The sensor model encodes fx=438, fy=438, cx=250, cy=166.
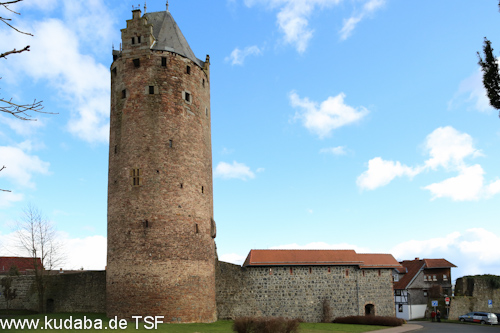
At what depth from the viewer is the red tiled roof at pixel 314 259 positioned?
2792 cm

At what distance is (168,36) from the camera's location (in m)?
24.0

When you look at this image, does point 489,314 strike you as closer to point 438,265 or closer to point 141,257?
point 438,265

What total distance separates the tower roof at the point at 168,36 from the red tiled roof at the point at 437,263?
34.7 meters

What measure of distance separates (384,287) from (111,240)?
18748mm

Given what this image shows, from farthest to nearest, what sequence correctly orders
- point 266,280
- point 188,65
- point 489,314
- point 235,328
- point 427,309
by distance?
1. point 427,309
2. point 489,314
3. point 266,280
4. point 188,65
5. point 235,328

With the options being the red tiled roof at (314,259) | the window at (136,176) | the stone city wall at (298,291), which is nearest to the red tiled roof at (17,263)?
the stone city wall at (298,291)

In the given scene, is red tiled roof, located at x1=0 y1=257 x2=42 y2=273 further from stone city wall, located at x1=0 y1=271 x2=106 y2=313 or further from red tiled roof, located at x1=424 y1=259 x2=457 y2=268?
red tiled roof, located at x1=424 y1=259 x2=457 y2=268

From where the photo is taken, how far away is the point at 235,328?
16047 mm

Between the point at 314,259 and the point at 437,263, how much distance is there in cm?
2478

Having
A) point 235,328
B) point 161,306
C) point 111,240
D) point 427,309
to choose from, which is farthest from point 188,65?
point 427,309

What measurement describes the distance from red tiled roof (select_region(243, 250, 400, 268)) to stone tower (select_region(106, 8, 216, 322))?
5.30m

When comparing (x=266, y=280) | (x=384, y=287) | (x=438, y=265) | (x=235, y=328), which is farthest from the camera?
(x=438, y=265)

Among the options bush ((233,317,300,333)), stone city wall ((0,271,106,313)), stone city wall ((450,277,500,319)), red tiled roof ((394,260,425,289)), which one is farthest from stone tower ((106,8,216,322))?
red tiled roof ((394,260,425,289))

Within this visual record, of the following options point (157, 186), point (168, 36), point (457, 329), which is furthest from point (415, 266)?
point (168, 36)
